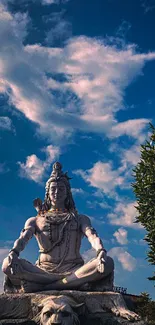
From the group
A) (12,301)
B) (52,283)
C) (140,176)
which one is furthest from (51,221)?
(140,176)

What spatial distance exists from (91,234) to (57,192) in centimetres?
150

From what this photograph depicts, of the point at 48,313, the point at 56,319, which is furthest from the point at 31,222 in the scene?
the point at 56,319

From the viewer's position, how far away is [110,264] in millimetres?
9453

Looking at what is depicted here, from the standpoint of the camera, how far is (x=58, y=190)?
37.6 ft

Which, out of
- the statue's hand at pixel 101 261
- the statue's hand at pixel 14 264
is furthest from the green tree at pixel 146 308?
the statue's hand at pixel 14 264

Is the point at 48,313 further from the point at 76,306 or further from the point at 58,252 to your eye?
the point at 58,252

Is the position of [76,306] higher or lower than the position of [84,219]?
lower

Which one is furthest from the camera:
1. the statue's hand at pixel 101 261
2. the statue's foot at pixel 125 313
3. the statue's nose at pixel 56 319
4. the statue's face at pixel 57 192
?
the statue's face at pixel 57 192

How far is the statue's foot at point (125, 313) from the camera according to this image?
27.3ft

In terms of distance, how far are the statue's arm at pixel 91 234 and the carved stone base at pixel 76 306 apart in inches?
47.9

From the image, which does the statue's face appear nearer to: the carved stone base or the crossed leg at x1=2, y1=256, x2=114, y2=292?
the crossed leg at x1=2, y1=256, x2=114, y2=292

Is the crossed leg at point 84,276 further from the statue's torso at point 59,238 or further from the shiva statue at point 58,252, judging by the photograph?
the statue's torso at point 59,238

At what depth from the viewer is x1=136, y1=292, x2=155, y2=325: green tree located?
9488 mm

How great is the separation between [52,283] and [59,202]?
7.81ft
